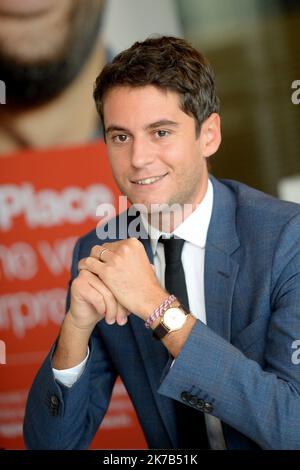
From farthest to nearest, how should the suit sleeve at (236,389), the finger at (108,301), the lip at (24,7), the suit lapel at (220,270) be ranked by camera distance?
the lip at (24,7) → the suit lapel at (220,270) → the finger at (108,301) → the suit sleeve at (236,389)

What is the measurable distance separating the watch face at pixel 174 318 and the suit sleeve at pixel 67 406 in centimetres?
28

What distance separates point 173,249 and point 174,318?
0.31 meters

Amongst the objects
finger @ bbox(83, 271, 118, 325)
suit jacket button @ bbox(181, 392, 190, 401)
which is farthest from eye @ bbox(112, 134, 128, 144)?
suit jacket button @ bbox(181, 392, 190, 401)

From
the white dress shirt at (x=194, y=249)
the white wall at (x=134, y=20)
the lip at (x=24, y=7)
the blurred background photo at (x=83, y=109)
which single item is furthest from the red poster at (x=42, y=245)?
the white dress shirt at (x=194, y=249)

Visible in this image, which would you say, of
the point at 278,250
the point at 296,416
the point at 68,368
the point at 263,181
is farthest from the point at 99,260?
the point at 263,181

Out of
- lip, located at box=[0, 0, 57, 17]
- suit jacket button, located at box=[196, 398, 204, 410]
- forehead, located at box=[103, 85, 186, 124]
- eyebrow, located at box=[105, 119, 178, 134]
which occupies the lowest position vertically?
suit jacket button, located at box=[196, 398, 204, 410]

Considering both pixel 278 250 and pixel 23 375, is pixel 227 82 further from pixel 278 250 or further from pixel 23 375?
pixel 278 250

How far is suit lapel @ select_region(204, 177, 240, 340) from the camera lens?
65.3 inches

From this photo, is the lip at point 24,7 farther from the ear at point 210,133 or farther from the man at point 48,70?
the ear at point 210,133

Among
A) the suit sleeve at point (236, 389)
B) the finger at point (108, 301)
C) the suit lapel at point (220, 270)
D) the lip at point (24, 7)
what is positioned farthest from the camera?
the lip at point (24, 7)

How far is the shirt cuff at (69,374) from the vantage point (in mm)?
1663

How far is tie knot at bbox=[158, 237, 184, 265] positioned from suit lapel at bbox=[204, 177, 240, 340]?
0.21ft

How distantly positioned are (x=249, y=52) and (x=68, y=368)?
5.72 feet

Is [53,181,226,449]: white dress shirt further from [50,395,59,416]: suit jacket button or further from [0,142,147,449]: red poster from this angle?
[0,142,147,449]: red poster
